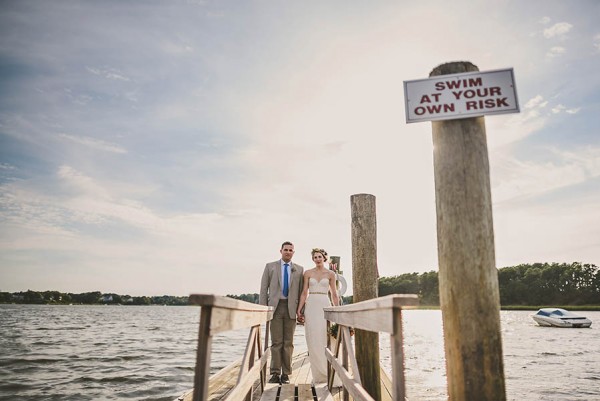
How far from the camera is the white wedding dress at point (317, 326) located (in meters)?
6.18

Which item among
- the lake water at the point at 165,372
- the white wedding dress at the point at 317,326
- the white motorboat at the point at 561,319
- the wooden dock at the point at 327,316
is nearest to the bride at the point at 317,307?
the white wedding dress at the point at 317,326

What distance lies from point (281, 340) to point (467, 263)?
466 centimetres

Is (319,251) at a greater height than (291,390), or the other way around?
(319,251)

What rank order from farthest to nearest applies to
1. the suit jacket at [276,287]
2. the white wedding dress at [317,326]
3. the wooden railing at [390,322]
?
the suit jacket at [276,287] < the white wedding dress at [317,326] < the wooden railing at [390,322]

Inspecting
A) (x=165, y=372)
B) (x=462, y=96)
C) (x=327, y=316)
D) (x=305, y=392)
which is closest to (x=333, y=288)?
(x=327, y=316)

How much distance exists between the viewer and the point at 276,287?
6645 millimetres

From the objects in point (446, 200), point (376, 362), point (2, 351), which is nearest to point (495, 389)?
point (446, 200)

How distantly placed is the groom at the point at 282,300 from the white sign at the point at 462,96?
4251 mm

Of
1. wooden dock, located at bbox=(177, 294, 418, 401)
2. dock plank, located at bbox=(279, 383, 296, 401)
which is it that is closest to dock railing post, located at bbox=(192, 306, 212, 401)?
wooden dock, located at bbox=(177, 294, 418, 401)

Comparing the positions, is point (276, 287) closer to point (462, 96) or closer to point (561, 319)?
point (462, 96)

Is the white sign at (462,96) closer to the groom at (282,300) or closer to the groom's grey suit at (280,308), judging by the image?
the groom at (282,300)

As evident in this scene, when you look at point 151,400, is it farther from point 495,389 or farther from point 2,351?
point 2,351

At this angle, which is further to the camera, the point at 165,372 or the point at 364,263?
the point at 165,372

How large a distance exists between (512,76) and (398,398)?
7.53 feet
